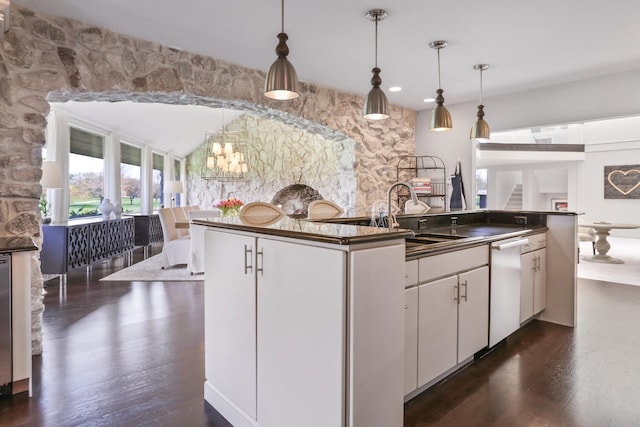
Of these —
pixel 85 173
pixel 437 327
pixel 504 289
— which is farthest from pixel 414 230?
pixel 85 173

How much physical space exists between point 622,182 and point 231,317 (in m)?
11.5

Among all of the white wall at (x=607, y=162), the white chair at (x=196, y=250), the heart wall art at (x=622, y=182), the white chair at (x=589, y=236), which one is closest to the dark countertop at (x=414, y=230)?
the white chair at (x=196, y=250)

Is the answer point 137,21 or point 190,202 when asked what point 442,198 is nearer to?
point 137,21

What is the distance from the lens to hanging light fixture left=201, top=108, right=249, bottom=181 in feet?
24.0

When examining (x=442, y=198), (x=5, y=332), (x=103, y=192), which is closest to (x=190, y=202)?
(x=103, y=192)

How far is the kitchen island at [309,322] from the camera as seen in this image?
1403 mm

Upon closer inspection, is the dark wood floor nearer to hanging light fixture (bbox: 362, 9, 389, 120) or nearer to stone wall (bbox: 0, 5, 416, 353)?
stone wall (bbox: 0, 5, 416, 353)

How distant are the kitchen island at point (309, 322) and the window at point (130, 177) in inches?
254

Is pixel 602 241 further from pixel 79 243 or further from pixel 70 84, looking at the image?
pixel 79 243

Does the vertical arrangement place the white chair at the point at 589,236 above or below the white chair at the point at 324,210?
below

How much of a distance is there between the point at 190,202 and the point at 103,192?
466 centimetres

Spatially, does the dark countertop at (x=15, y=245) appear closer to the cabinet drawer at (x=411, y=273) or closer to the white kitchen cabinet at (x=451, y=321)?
the cabinet drawer at (x=411, y=273)

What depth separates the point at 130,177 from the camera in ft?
26.3

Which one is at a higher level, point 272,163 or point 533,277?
point 272,163
